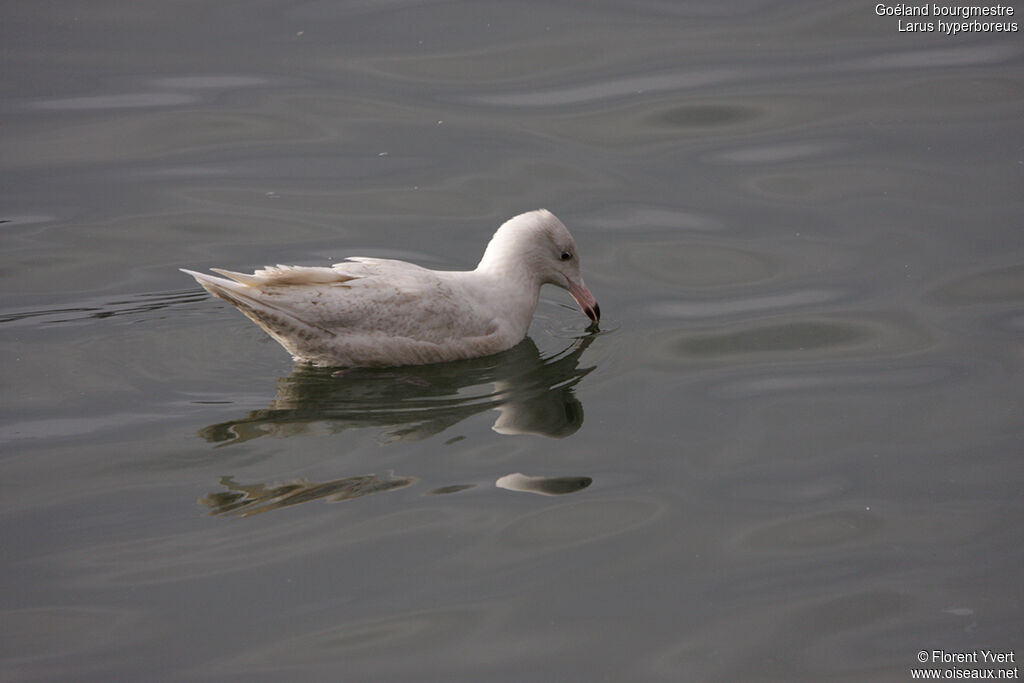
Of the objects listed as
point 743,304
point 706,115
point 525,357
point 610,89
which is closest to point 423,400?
point 525,357

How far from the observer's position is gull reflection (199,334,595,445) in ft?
24.5

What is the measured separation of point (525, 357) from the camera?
28.1ft

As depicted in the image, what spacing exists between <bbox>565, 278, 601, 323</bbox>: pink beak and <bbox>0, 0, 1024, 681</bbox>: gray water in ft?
0.65

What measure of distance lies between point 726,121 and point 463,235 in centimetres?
300

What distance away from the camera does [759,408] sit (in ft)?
25.6

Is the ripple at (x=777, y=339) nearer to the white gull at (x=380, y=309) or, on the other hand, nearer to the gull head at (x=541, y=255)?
the gull head at (x=541, y=255)

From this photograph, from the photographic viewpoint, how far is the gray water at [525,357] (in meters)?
6.00

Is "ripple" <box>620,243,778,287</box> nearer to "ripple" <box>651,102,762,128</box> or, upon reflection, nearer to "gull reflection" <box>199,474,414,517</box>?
"ripple" <box>651,102,762,128</box>

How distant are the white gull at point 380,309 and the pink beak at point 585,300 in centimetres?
37

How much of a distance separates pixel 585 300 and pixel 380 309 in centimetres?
147

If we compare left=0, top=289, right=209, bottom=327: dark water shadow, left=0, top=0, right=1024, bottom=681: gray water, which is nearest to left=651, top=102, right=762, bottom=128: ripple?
left=0, top=0, right=1024, bottom=681: gray water

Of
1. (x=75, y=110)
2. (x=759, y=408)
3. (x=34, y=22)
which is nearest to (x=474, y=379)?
(x=759, y=408)

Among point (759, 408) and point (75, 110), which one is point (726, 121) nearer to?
point (759, 408)

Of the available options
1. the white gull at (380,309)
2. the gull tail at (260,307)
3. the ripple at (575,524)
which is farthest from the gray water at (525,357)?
the gull tail at (260,307)
